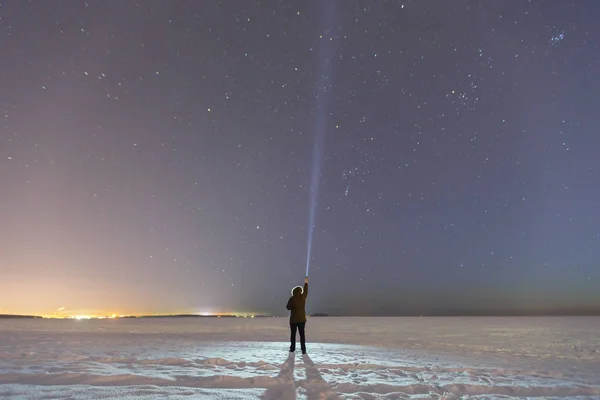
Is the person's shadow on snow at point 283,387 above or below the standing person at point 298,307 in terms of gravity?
below

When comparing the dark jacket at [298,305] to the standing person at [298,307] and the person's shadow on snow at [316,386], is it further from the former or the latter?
the person's shadow on snow at [316,386]

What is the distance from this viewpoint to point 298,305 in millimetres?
11234

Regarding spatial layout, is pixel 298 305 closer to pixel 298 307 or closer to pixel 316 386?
pixel 298 307

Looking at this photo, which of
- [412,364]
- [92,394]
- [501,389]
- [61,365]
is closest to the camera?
[92,394]

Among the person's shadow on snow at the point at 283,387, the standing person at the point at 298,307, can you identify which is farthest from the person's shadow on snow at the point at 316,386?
the standing person at the point at 298,307

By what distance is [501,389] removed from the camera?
6.51 m

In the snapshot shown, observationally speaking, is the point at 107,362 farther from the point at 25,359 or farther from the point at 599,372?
the point at 599,372

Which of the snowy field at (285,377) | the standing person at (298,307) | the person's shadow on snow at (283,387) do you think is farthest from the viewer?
the standing person at (298,307)

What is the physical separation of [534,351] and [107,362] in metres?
12.1

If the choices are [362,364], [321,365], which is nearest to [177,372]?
[321,365]

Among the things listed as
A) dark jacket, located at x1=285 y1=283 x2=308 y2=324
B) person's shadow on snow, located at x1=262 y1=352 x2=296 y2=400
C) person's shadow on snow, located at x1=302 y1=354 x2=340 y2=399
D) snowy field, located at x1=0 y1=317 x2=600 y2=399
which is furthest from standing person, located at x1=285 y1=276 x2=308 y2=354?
person's shadow on snow, located at x1=302 y1=354 x2=340 y2=399

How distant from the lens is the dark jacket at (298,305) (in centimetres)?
1119

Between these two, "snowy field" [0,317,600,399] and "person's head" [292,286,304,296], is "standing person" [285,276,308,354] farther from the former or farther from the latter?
"snowy field" [0,317,600,399]

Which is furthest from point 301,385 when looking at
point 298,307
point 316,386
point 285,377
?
point 298,307
